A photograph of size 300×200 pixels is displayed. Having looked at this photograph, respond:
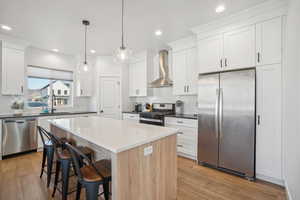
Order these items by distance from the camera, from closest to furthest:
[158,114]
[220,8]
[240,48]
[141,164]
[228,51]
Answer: [141,164] → [220,8] → [240,48] → [228,51] → [158,114]

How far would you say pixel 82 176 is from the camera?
4.42ft

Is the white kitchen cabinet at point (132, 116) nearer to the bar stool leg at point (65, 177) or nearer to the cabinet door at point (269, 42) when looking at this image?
the bar stool leg at point (65, 177)

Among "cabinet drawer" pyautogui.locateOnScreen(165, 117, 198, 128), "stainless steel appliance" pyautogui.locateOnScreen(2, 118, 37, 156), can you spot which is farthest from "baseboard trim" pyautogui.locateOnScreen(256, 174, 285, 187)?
"stainless steel appliance" pyautogui.locateOnScreen(2, 118, 37, 156)

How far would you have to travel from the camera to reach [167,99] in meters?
→ 4.41

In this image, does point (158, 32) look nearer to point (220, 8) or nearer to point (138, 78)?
point (220, 8)

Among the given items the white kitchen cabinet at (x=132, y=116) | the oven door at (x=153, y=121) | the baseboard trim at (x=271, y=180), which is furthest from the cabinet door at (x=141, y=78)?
the baseboard trim at (x=271, y=180)

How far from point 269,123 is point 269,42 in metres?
1.29

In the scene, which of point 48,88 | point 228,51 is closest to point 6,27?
point 48,88

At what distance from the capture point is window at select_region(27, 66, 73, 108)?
420 centimetres

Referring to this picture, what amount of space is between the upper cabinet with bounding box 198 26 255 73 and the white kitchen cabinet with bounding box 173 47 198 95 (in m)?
0.47

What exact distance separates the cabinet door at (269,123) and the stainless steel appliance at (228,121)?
0.11 m

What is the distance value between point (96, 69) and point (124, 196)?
14.9ft

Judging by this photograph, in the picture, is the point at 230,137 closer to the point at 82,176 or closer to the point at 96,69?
the point at 82,176

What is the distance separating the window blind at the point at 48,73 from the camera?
416cm
